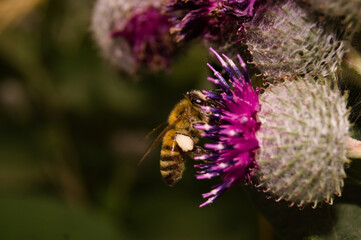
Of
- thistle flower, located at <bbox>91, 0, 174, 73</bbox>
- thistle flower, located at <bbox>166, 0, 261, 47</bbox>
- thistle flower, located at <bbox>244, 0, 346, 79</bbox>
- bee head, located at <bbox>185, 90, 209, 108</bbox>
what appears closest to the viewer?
thistle flower, located at <bbox>244, 0, 346, 79</bbox>

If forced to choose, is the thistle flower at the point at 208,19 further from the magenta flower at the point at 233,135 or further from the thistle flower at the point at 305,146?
the thistle flower at the point at 305,146

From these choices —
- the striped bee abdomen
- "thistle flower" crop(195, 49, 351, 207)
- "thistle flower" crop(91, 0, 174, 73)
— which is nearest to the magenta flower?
"thistle flower" crop(195, 49, 351, 207)

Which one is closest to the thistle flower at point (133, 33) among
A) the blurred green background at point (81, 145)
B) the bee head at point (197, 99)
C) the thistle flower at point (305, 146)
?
the blurred green background at point (81, 145)

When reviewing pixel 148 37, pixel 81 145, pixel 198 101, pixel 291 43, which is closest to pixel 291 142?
pixel 291 43

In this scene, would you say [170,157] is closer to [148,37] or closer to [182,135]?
[182,135]

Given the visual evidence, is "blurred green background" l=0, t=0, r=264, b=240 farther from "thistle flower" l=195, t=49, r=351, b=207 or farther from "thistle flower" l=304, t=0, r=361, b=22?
"thistle flower" l=304, t=0, r=361, b=22
